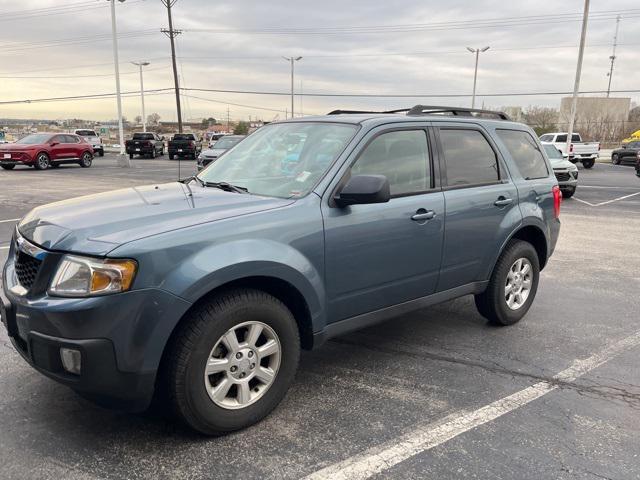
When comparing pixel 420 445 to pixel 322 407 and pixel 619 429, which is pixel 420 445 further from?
pixel 619 429

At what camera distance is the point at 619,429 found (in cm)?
312

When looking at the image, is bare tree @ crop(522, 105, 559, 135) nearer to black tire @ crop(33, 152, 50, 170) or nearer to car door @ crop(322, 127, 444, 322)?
black tire @ crop(33, 152, 50, 170)

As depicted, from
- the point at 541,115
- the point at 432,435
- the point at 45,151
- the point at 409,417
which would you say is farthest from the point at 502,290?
the point at 541,115

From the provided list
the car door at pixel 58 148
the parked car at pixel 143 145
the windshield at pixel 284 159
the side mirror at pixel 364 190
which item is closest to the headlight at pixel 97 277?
the windshield at pixel 284 159

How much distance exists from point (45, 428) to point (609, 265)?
7021 mm

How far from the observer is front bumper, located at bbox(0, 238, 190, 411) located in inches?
97.3

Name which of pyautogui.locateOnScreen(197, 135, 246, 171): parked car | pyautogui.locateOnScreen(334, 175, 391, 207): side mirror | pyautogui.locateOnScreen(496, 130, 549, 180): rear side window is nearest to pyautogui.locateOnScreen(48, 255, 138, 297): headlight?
pyautogui.locateOnScreen(334, 175, 391, 207): side mirror

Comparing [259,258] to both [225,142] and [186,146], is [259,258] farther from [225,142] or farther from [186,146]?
[186,146]

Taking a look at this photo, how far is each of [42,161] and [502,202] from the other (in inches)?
939

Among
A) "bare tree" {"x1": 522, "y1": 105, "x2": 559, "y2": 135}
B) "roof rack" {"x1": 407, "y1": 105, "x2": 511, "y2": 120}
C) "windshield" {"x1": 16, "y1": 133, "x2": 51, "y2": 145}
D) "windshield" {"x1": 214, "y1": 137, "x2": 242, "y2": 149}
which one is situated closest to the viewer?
"roof rack" {"x1": 407, "y1": 105, "x2": 511, "y2": 120}

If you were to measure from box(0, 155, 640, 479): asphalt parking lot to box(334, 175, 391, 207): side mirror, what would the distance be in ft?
4.24

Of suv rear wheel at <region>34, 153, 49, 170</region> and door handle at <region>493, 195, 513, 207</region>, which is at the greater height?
door handle at <region>493, 195, 513, 207</region>

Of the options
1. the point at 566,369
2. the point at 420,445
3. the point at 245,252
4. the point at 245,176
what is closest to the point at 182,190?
the point at 245,176

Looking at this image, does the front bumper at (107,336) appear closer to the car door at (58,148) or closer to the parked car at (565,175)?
the parked car at (565,175)
